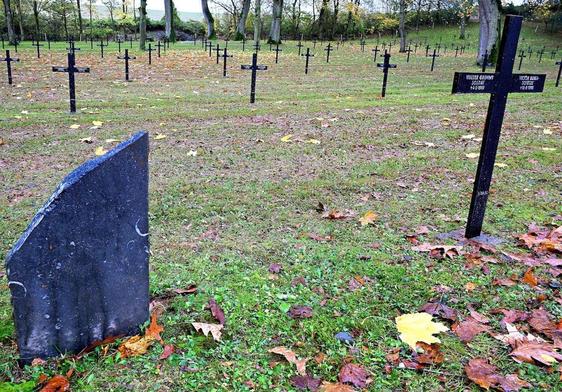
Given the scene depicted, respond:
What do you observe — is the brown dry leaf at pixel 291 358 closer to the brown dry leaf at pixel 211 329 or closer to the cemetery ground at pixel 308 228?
the cemetery ground at pixel 308 228

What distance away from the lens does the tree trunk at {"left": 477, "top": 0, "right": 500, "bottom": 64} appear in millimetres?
24234

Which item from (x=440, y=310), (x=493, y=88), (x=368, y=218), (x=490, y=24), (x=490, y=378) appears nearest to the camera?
(x=490, y=378)

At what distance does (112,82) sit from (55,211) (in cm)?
1557

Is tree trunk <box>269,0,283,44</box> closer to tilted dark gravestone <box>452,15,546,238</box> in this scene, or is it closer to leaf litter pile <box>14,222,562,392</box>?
tilted dark gravestone <box>452,15,546,238</box>

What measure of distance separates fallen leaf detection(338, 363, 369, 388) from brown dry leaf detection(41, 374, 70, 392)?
1.42 metres

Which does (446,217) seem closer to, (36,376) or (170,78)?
(36,376)

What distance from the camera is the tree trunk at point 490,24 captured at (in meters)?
24.2

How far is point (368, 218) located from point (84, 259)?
119 inches

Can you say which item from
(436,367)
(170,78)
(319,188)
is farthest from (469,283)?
(170,78)

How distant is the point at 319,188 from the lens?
5715 millimetres

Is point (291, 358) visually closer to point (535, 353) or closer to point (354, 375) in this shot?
point (354, 375)

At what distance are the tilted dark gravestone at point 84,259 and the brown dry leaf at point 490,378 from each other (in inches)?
75.5

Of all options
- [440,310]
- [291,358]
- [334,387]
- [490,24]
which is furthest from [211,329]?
[490,24]

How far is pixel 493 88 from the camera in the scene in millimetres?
3854
